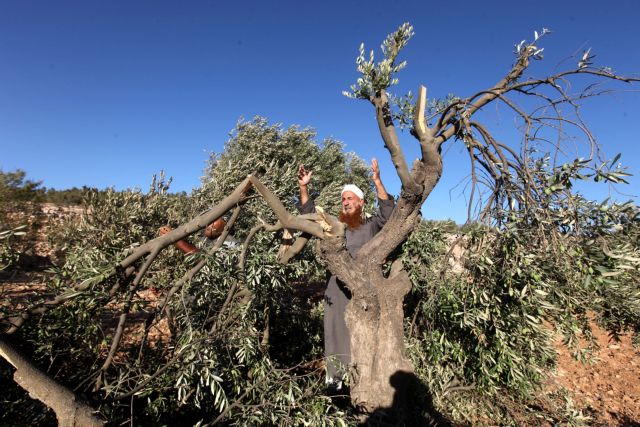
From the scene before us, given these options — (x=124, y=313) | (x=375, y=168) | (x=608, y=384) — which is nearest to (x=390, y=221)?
(x=375, y=168)

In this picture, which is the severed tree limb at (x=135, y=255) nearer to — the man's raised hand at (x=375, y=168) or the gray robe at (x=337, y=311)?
the gray robe at (x=337, y=311)

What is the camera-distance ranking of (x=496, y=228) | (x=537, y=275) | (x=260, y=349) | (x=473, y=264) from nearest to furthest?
(x=537, y=275) < (x=496, y=228) < (x=473, y=264) < (x=260, y=349)

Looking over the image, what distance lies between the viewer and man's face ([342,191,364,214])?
4.84 m

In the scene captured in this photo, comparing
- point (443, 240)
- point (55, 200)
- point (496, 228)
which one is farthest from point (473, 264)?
point (55, 200)

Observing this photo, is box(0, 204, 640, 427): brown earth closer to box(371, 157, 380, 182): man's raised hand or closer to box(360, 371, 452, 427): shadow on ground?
box(360, 371, 452, 427): shadow on ground

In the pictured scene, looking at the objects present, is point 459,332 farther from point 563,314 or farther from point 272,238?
point 272,238

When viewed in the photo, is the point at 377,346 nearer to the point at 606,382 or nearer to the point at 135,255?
the point at 135,255

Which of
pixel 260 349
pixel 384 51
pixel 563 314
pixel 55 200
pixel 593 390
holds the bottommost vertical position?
pixel 593 390

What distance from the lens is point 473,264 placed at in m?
3.32

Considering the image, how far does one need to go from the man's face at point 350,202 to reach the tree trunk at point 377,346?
126 cm

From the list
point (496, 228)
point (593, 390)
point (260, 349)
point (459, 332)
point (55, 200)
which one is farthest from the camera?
point (55, 200)

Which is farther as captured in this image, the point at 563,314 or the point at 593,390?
the point at 593,390

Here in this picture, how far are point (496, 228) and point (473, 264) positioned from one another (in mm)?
446

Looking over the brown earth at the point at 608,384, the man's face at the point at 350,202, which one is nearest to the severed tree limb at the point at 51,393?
the man's face at the point at 350,202
